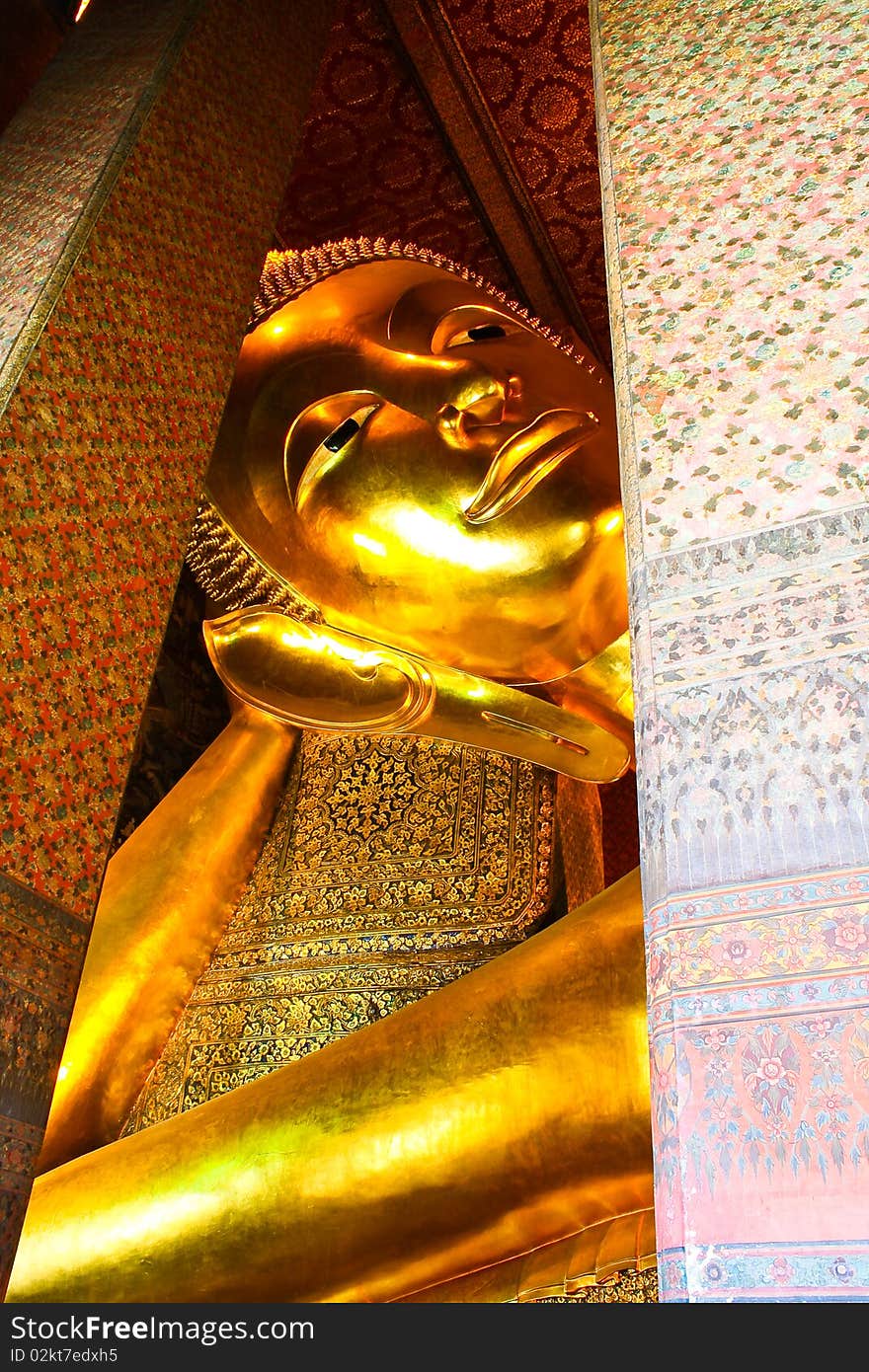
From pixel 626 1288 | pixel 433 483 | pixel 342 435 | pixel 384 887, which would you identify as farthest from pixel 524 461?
pixel 626 1288

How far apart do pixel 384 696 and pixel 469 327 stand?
2.69ft

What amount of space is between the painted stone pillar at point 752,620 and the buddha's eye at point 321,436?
1104 mm

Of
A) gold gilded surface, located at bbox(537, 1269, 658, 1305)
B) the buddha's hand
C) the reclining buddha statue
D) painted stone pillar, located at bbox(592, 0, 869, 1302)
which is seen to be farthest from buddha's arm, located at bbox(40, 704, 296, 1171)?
painted stone pillar, located at bbox(592, 0, 869, 1302)

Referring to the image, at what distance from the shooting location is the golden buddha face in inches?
95.5

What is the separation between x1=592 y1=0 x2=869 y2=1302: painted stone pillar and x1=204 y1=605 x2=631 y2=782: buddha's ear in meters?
1.10

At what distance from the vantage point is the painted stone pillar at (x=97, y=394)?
142 centimetres

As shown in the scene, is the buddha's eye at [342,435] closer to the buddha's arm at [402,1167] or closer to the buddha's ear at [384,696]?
the buddha's ear at [384,696]

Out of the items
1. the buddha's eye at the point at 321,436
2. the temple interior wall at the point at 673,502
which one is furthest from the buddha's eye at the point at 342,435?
the temple interior wall at the point at 673,502

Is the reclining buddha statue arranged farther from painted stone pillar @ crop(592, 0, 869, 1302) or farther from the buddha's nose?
painted stone pillar @ crop(592, 0, 869, 1302)

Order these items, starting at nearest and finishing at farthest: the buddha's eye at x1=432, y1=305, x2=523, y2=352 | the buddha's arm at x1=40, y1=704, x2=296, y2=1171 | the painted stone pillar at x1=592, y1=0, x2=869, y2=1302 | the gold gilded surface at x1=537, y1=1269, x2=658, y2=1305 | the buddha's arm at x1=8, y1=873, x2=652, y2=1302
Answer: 1. the painted stone pillar at x1=592, y1=0, x2=869, y2=1302
2. the buddha's arm at x1=8, y1=873, x2=652, y2=1302
3. the gold gilded surface at x1=537, y1=1269, x2=658, y2=1305
4. the buddha's arm at x1=40, y1=704, x2=296, y2=1171
5. the buddha's eye at x1=432, y1=305, x2=523, y2=352

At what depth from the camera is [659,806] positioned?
0.98 meters

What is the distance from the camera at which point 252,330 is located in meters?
2.71

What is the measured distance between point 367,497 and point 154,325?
728mm

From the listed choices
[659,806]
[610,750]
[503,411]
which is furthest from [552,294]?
[659,806]
